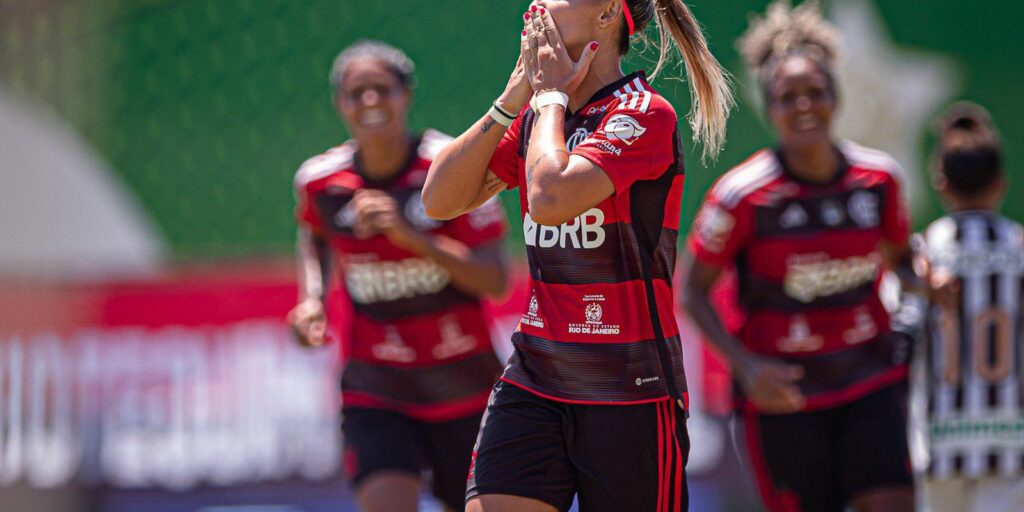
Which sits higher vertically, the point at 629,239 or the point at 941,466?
the point at 629,239

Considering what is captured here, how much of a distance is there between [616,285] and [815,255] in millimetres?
1833

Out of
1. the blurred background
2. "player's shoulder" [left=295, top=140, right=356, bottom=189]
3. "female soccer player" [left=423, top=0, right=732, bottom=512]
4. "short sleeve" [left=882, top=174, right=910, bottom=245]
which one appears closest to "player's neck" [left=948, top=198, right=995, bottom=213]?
"short sleeve" [left=882, top=174, right=910, bottom=245]

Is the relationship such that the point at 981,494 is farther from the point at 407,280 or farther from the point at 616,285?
the point at 616,285

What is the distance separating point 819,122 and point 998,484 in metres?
1.61

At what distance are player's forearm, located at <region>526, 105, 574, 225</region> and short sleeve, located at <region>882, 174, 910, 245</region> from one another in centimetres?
219

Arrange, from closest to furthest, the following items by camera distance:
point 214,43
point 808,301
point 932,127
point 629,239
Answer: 1. point 629,239
2. point 808,301
3. point 932,127
4. point 214,43

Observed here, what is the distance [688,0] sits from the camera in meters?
7.22

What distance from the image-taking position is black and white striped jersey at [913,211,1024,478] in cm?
501

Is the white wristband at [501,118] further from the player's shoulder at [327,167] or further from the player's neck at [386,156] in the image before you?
the player's shoulder at [327,167]

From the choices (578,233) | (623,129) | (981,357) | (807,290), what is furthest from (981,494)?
(623,129)

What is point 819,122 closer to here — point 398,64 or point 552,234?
point 398,64

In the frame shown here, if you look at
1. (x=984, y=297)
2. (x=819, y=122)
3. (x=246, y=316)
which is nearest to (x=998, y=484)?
(x=984, y=297)

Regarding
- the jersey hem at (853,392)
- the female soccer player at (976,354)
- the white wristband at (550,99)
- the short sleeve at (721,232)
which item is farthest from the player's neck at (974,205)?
the white wristband at (550,99)

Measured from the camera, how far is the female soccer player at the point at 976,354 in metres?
5.01
